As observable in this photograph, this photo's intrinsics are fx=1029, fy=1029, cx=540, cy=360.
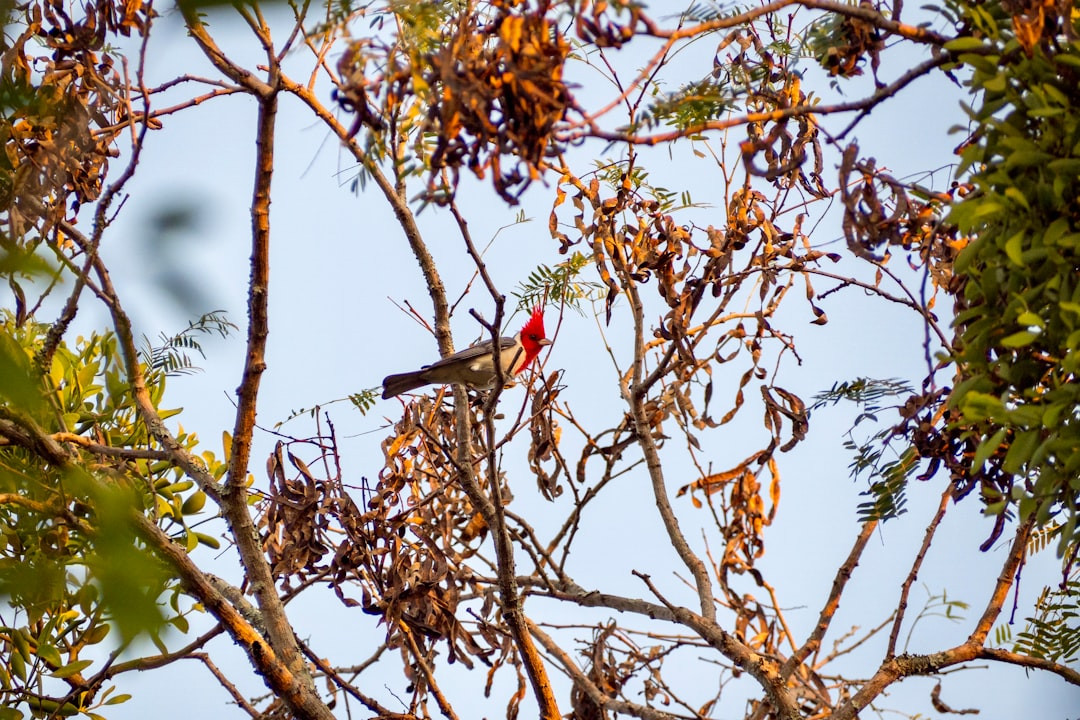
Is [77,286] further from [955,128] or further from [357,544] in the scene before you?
[955,128]

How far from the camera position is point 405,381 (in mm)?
5215

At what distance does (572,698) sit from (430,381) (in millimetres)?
1967

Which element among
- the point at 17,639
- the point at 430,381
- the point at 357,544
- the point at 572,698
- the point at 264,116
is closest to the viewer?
the point at 264,116

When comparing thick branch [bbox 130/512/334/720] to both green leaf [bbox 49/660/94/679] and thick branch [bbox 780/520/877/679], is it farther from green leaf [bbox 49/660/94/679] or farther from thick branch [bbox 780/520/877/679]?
thick branch [bbox 780/520/877/679]

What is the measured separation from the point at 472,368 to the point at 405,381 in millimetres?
355

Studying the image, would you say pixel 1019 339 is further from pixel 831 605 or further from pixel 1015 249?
pixel 831 605

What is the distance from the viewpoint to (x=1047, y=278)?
1.91m

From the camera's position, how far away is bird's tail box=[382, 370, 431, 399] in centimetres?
511

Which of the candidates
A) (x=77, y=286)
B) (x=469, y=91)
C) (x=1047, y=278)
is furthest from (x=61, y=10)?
(x=1047, y=278)

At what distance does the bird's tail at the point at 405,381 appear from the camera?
5109 millimetres

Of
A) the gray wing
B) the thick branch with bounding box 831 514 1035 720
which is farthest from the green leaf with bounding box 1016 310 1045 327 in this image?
the gray wing

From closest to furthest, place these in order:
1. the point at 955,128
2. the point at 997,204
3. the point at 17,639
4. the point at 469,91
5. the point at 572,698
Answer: the point at 469,91 → the point at 997,204 → the point at 955,128 → the point at 17,639 → the point at 572,698

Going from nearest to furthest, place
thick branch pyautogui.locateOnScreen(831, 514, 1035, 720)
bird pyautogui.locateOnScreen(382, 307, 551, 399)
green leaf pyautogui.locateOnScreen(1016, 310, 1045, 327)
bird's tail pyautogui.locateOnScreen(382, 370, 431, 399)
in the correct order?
green leaf pyautogui.locateOnScreen(1016, 310, 1045, 327), thick branch pyautogui.locateOnScreen(831, 514, 1035, 720), bird pyautogui.locateOnScreen(382, 307, 551, 399), bird's tail pyautogui.locateOnScreen(382, 370, 431, 399)

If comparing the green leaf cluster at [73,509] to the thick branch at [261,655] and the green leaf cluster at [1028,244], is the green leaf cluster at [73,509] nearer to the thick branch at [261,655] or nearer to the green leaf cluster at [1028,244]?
the thick branch at [261,655]
